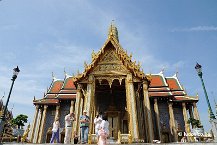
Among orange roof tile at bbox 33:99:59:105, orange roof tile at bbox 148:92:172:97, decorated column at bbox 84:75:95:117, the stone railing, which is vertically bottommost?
the stone railing

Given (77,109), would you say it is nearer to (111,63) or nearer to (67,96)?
(111,63)

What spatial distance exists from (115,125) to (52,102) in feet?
34.5

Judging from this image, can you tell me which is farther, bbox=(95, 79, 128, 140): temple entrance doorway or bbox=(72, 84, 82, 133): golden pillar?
bbox=(95, 79, 128, 140): temple entrance doorway

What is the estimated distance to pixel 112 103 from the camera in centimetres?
1811

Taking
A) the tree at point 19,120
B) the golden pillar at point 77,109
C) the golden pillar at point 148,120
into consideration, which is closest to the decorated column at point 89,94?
the golden pillar at point 77,109

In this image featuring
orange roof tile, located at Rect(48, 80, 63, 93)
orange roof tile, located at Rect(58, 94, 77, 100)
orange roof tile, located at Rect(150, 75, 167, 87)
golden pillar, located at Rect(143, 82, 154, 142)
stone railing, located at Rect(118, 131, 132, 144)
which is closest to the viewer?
stone railing, located at Rect(118, 131, 132, 144)

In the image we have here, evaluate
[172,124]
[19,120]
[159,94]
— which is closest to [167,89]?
[159,94]

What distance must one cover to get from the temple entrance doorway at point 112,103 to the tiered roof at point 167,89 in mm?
6161

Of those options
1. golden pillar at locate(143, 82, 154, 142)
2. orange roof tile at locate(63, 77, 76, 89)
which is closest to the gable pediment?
golden pillar at locate(143, 82, 154, 142)

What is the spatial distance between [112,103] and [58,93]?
412 inches

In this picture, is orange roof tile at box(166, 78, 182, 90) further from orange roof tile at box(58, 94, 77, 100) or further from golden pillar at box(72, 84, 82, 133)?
golden pillar at box(72, 84, 82, 133)

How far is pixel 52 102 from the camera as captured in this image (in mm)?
24578

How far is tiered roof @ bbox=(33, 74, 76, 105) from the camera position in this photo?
24484 mm

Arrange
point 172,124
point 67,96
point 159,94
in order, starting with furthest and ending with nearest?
point 67,96 → point 159,94 → point 172,124
